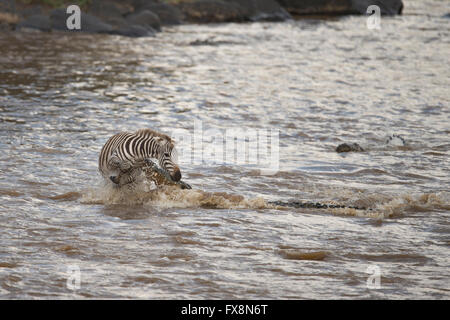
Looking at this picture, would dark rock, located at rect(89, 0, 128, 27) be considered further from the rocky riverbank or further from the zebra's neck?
the zebra's neck

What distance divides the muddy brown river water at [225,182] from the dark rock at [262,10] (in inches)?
425

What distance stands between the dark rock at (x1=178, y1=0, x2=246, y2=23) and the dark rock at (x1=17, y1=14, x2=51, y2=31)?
7.61m

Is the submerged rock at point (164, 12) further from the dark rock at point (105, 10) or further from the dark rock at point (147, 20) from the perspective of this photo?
the dark rock at point (147, 20)

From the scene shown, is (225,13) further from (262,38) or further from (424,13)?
(424,13)

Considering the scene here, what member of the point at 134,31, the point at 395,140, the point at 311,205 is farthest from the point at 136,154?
the point at 134,31

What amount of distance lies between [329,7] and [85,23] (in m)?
14.3

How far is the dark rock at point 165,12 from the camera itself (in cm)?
3275

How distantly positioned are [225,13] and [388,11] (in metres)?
8.94

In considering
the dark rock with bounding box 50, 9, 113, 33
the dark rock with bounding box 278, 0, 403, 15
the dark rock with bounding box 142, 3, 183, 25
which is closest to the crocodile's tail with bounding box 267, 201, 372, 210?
the dark rock with bounding box 50, 9, 113, 33

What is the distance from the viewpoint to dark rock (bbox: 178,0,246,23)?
3412 centimetres

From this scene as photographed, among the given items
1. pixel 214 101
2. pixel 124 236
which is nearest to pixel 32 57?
pixel 214 101

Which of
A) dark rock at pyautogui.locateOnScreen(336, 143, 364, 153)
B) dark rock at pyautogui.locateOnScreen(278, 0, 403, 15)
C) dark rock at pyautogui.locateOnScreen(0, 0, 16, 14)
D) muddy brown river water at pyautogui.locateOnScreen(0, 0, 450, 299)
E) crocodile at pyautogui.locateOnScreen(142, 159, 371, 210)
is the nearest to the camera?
muddy brown river water at pyautogui.locateOnScreen(0, 0, 450, 299)

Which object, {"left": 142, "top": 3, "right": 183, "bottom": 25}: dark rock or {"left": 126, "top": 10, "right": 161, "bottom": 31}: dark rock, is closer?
{"left": 126, "top": 10, "right": 161, "bottom": 31}: dark rock

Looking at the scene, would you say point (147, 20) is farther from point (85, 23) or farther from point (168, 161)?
point (168, 161)
